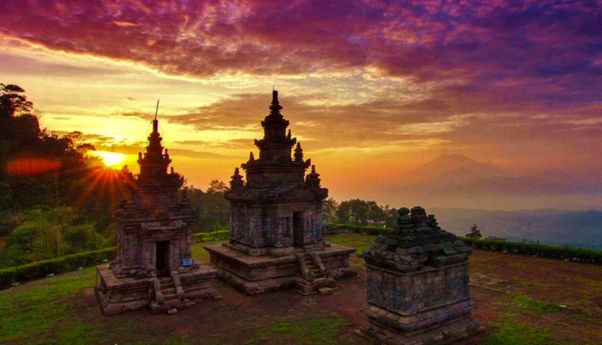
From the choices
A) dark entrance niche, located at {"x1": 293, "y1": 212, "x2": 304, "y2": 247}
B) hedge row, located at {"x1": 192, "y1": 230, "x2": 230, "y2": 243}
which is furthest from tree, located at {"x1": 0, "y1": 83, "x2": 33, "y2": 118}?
dark entrance niche, located at {"x1": 293, "y1": 212, "x2": 304, "y2": 247}

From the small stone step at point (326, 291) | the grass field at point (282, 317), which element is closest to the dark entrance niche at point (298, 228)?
the grass field at point (282, 317)

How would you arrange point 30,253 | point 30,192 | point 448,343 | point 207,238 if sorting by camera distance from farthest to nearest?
point 30,192
point 207,238
point 30,253
point 448,343

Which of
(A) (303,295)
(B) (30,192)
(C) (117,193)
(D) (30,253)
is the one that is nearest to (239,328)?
(A) (303,295)

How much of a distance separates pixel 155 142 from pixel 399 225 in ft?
42.8

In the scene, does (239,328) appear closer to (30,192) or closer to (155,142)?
(155,142)

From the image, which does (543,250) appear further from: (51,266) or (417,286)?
(51,266)

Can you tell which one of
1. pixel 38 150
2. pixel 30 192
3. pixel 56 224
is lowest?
pixel 56 224

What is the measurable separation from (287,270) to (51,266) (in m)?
15.9

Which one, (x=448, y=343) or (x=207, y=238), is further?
(x=207, y=238)

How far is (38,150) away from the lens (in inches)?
2063

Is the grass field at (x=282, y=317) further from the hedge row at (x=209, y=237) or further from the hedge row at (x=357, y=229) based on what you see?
the hedge row at (x=357, y=229)

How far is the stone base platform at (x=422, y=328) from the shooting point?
12914 mm

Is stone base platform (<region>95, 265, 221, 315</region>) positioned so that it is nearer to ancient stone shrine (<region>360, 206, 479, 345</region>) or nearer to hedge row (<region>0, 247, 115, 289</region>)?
hedge row (<region>0, 247, 115, 289</region>)

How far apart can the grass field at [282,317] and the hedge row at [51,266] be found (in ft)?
4.68
